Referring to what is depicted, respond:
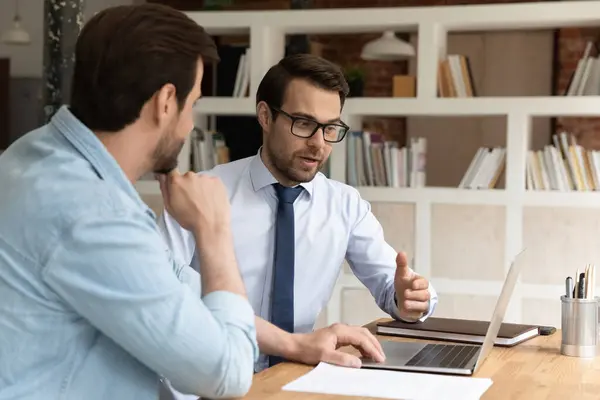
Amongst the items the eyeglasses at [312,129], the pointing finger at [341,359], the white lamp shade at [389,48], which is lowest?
the pointing finger at [341,359]

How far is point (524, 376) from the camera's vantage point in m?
1.89

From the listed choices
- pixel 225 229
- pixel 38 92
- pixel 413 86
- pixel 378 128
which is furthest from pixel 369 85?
pixel 225 229

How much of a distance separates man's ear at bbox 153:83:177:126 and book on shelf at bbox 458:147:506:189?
3.22m

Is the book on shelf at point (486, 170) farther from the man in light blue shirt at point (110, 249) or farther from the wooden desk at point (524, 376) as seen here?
the man in light blue shirt at point (110, 249)

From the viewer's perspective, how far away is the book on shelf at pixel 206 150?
4820 mm

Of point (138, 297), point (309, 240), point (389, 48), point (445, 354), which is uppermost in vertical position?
point (389, 48)

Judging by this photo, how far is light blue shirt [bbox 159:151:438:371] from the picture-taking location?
8.43 ft

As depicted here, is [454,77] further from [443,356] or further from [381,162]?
[443,356]

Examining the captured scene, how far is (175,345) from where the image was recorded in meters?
1.27

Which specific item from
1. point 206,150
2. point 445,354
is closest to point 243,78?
point 206,150

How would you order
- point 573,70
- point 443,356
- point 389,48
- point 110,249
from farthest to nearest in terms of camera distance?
point 573,70, point 389,48, point 443,356, point 110,249

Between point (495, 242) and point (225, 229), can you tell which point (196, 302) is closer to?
point (225, 229)

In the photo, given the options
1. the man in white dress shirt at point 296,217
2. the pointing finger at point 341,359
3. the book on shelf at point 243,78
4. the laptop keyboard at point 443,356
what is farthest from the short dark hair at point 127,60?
the book on shelf at point 243,78

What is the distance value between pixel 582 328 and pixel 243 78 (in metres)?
2.95
